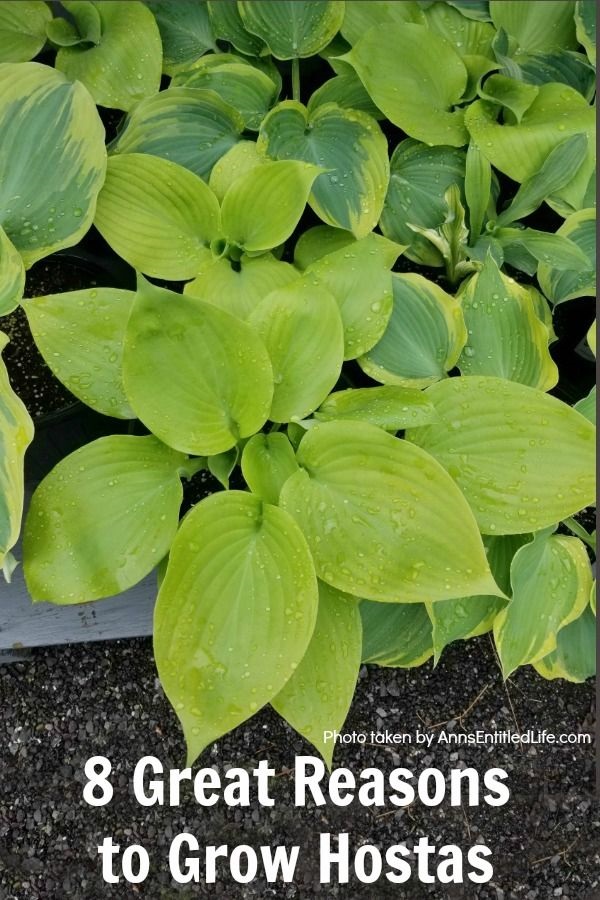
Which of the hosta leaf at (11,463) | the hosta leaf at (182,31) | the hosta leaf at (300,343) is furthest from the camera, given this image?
the hosta leaf at (182,31)

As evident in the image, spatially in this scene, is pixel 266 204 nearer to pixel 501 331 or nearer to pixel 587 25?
pixel 501 331

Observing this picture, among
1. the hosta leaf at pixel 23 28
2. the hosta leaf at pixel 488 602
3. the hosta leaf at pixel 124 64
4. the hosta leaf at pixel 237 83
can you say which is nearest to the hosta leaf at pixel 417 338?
the hosta leaf at pixel 488 602

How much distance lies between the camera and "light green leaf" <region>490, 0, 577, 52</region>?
1.08 metres

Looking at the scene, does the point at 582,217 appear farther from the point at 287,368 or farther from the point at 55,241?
the point at 55,241

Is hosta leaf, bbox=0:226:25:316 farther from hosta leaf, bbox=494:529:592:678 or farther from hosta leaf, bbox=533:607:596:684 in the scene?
hosta leaf, bbox=533:607:596:684

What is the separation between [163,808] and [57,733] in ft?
0.63

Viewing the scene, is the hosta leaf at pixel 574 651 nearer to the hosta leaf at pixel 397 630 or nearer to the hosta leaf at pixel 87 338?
the hosta leaf at pixel 397 630

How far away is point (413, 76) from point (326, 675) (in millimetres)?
767

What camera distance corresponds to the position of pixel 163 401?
781 millimetres

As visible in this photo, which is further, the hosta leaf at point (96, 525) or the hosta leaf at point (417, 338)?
the hosta leaf at point (417, 338)

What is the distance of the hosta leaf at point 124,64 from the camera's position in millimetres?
999

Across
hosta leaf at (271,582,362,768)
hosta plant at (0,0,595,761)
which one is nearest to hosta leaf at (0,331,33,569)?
hosta plant at (0,0,595,761)

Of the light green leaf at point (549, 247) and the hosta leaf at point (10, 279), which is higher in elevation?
the hosta leaf at point (10, 279)

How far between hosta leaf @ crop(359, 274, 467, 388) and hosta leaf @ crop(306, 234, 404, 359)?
0.03 meters
